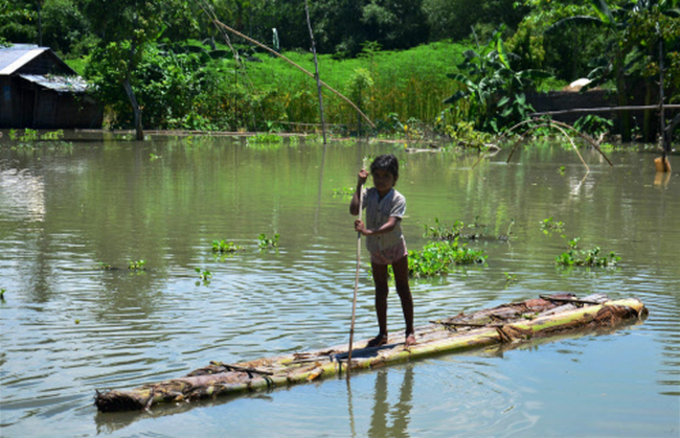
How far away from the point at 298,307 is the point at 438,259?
2.08 meters

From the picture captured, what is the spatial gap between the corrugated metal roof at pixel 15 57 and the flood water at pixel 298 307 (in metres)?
20.7

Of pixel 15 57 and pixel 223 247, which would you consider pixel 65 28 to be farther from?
pixel 223 247

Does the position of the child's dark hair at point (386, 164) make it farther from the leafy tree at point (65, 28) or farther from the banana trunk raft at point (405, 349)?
the leafy tree at point (65, 28)

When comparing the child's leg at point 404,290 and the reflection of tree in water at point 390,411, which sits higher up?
the child's leg at point 404,290

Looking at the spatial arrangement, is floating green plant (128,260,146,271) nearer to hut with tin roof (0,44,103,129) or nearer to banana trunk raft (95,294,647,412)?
banana trunk raft (95,294,647,412)

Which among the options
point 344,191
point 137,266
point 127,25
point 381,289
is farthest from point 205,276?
point 127,25

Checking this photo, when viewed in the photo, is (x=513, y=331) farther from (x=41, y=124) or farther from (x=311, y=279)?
(x=41, y=124)

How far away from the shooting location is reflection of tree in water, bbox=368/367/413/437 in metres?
4.08

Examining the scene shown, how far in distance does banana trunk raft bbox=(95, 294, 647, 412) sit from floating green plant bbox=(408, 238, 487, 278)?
159 cm

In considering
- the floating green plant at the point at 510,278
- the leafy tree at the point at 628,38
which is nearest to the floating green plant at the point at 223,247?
the floating green plant at the point at 510,278

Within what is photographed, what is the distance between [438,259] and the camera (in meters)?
7.96

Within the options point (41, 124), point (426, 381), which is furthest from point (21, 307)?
point (41, 124)

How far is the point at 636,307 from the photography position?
20.0 feet

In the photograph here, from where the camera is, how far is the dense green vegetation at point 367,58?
26266 millimetres
